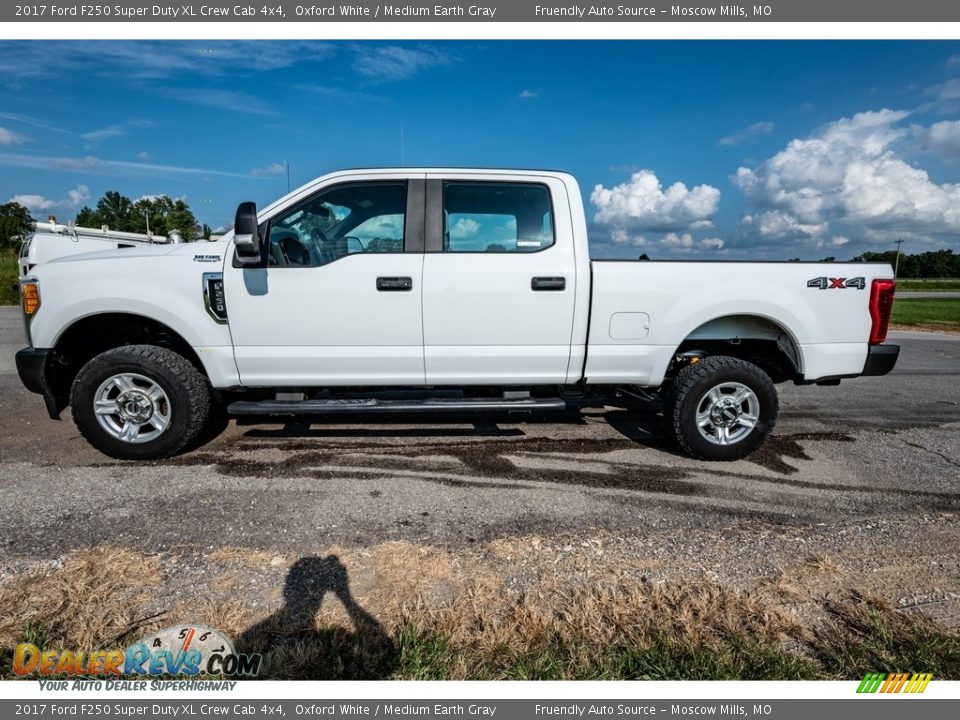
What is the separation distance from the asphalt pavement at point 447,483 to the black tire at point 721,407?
0.16 metres

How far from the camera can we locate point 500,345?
3994mm

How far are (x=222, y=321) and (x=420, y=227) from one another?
160 cm

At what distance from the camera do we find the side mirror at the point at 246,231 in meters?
3.47

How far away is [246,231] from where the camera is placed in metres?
3.48

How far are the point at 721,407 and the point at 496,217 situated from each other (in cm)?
232

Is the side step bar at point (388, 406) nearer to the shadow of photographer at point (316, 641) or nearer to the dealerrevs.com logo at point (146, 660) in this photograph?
the shadow of photographer at point (316, 641)

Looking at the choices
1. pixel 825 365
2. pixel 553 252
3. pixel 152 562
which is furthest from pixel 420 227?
pixel 825 365

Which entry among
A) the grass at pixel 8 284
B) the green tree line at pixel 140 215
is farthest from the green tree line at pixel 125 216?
the grass at pixel 8 284

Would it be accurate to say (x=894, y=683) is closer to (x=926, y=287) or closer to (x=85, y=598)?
(x=85, y=598)

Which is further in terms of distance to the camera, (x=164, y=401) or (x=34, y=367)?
(x=164, y=401)

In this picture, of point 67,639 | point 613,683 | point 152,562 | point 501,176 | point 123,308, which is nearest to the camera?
point 613,683

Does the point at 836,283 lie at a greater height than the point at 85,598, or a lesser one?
greater

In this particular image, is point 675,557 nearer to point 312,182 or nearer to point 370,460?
point 370,460

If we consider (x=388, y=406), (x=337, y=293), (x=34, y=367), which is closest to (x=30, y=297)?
(x=34, y=367)
